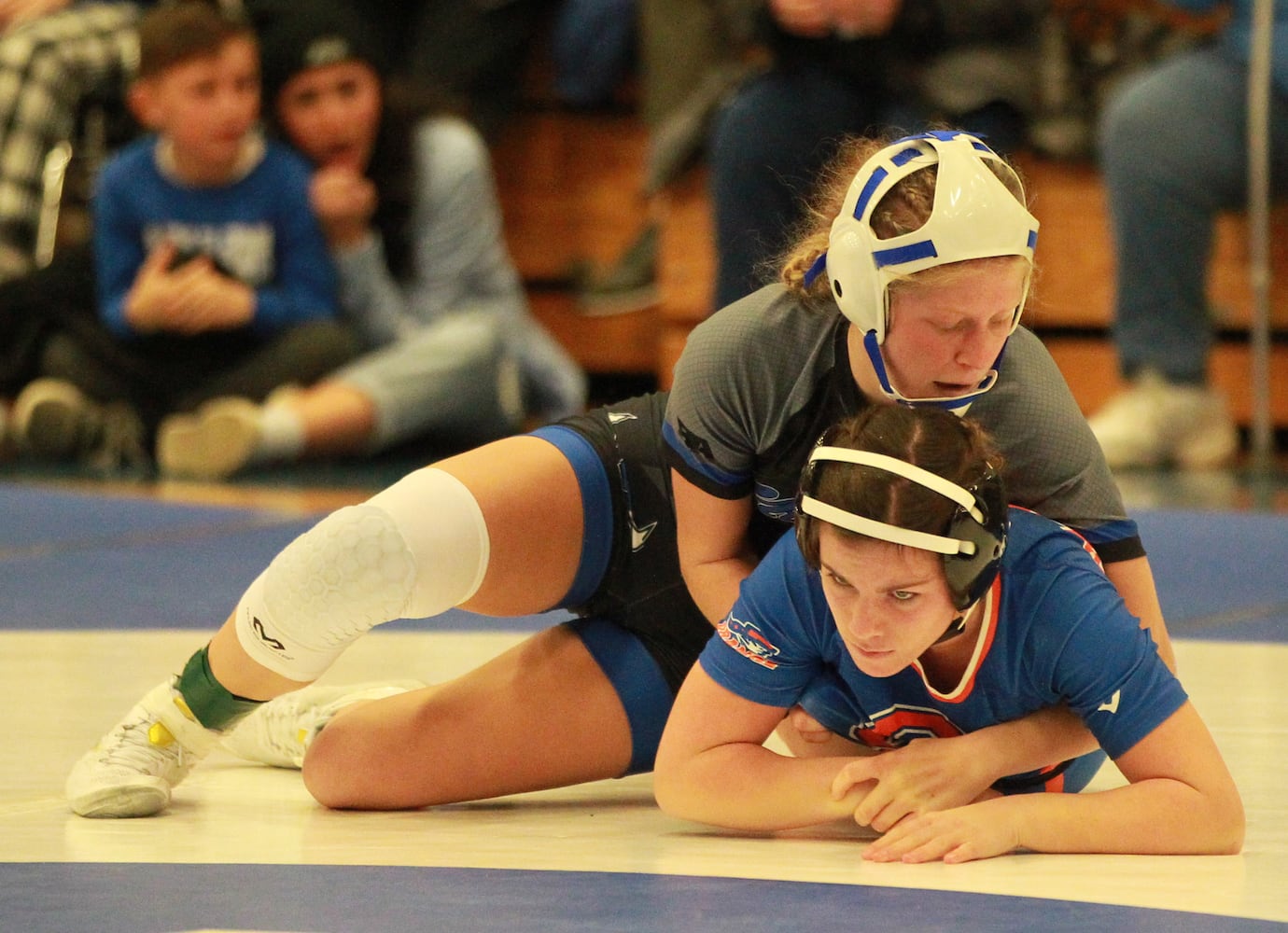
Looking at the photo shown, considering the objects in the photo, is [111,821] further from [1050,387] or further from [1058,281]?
[1058,281]

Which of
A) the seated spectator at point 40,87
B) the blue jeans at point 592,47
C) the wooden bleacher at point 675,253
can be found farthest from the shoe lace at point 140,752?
the blue jeans at point 592,47

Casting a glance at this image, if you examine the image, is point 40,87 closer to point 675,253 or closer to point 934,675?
point 675,253

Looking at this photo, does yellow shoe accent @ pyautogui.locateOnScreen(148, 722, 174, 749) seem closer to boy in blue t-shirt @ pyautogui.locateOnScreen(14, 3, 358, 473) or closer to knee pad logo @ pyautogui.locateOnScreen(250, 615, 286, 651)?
knee pad logo @ pyautogui.locateOnScreen(250, 615, 286, 651)

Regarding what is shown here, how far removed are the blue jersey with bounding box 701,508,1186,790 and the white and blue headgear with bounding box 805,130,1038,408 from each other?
0.72 ft

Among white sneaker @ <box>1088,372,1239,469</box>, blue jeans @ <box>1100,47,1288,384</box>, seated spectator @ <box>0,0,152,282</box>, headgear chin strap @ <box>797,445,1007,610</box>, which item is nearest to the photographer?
headgear chin strap @ <box>797,445,1007,610</box>

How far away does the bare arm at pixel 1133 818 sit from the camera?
2.17 meters

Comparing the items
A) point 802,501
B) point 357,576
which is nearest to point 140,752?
point 357,576

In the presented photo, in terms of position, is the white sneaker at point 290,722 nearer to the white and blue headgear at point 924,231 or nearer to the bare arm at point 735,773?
the bare arm at point 735,773

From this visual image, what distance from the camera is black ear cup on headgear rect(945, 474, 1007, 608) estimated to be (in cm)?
211

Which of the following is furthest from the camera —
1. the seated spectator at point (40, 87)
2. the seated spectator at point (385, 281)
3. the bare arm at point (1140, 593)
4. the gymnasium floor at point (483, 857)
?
the seated spectator at point (40, 87)

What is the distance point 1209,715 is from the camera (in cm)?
302

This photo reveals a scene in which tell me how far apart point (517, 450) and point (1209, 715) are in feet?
3.65

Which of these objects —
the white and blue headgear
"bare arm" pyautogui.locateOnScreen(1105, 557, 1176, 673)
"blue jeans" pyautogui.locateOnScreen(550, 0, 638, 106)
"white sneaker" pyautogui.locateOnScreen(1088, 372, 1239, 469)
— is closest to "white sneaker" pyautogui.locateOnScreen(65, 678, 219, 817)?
the white and blue headgear

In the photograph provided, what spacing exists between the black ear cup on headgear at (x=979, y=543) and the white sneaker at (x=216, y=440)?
4.31m
